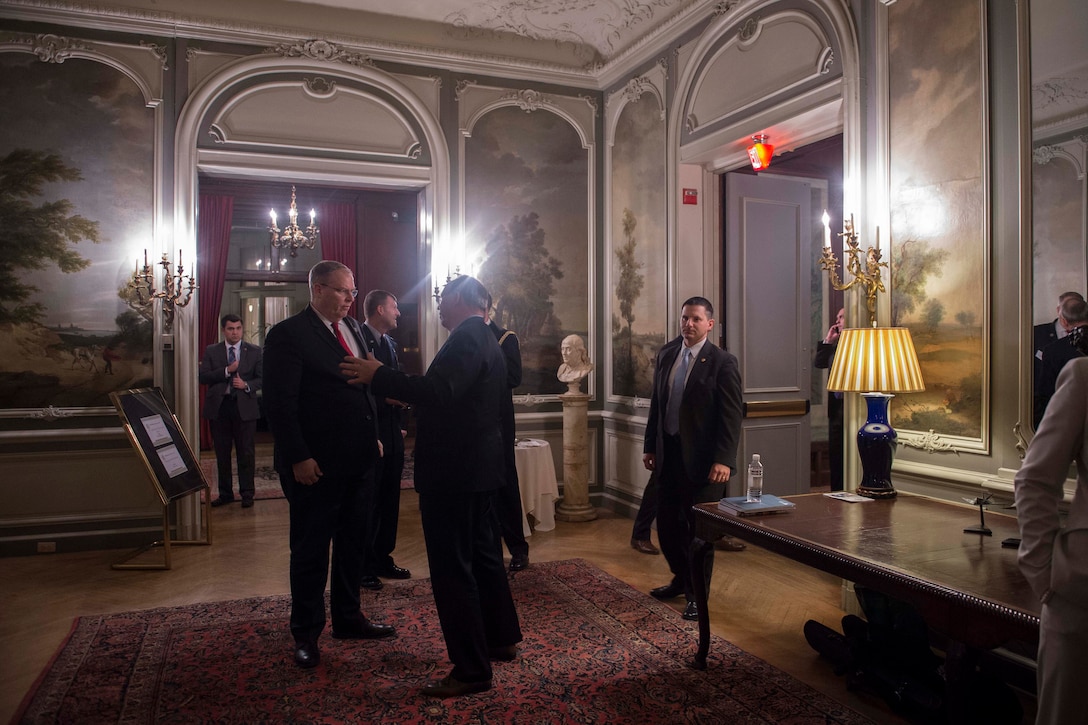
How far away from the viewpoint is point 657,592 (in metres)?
4.22

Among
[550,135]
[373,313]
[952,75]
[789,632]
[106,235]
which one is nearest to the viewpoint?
[952,75]

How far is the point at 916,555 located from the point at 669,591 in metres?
1.91

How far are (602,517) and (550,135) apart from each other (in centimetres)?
330

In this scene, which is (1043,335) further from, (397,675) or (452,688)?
(397,675)

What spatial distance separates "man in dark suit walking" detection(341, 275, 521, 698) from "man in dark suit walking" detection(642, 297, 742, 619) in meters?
1.37

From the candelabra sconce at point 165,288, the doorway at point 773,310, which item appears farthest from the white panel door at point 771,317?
the candelabra sconce at point 165,288

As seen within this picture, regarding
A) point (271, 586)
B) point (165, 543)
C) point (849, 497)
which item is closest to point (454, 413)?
point (849, 497)

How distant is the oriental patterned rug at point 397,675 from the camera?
113 inches

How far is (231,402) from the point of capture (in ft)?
22.6

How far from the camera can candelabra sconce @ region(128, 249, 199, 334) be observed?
5531 millimetres

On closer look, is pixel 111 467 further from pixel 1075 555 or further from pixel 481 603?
pixel 1075 555

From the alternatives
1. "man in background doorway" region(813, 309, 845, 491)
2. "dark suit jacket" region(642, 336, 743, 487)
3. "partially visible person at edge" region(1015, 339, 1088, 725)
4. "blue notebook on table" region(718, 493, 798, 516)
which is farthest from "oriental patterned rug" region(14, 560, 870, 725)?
"man in background doorway" region(813, 309, 845, 491)

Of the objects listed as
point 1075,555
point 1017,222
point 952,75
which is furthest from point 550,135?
point 1075,555

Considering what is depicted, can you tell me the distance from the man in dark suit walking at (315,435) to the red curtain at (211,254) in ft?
23.2
